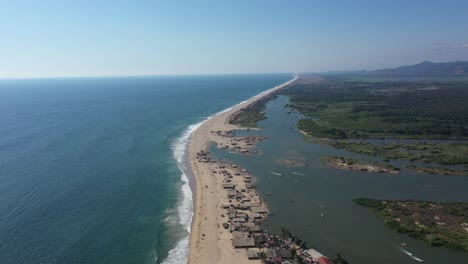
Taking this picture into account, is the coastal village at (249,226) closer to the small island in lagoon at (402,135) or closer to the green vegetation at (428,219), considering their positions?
the green vegetation at (428,219)

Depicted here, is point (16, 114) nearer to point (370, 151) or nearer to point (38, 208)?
point (38, 208)

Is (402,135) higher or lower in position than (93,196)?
higher

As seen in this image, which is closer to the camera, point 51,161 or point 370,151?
point 51,161

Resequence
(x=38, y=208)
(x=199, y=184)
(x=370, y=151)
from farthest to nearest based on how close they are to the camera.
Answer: (x=370, y=151) < (x=199, y=184) < (x=38, y=208)

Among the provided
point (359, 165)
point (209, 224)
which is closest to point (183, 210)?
point (209, 224)

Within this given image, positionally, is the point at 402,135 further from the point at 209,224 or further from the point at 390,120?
the point at 209,224

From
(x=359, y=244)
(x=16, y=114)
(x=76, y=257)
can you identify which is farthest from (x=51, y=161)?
(x=16, y=114)

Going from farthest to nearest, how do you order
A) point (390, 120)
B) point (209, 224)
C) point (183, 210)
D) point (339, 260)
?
point (390, 120)
point (183, 210)
point (209, 224)
point (339, 260)

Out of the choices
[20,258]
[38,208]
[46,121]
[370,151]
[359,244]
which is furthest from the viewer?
[46,121]
